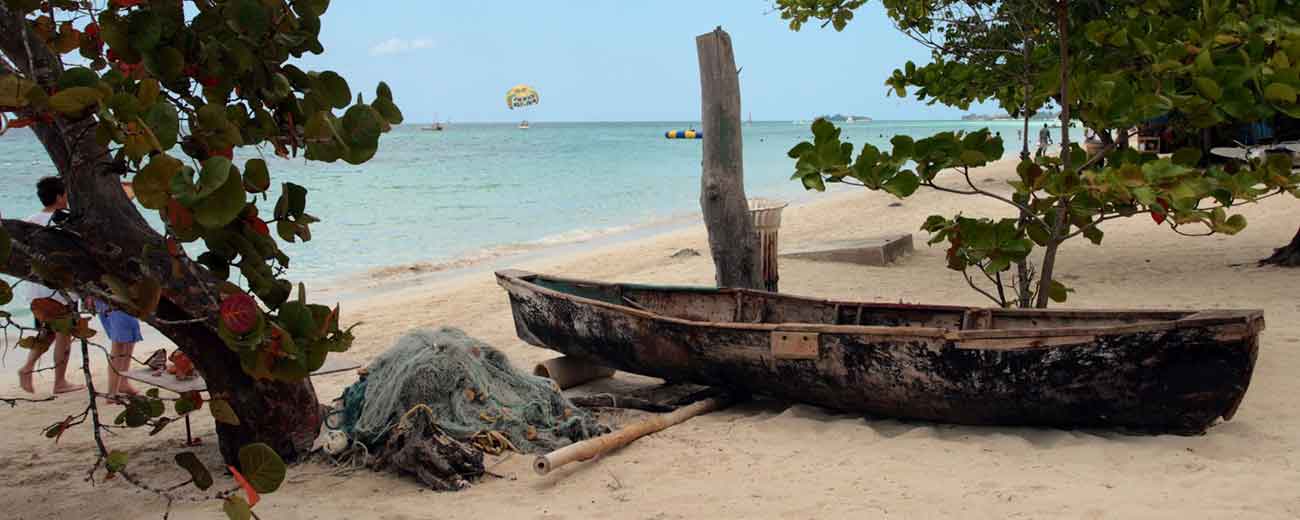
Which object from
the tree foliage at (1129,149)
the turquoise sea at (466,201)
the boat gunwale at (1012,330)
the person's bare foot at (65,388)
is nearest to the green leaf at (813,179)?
the tree foliage at (1129,149)

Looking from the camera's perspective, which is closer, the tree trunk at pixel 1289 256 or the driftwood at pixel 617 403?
the driftwood at pixel 617 403

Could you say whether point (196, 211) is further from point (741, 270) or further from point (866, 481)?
point (741, 270)

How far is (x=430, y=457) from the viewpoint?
4.21 metres

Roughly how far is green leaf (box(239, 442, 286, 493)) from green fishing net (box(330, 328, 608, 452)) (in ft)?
6.89

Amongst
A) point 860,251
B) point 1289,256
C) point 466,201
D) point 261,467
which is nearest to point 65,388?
point 261,467

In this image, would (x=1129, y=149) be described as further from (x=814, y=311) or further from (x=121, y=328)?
(x=121, y=328)

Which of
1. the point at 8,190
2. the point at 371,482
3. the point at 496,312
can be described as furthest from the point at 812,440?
the point at 8,190

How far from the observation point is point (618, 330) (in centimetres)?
535

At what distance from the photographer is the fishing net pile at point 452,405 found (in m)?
4.52

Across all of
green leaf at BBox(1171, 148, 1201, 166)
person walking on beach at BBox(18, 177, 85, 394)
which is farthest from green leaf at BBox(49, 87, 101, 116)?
green leaf at BBox(1171, 148, 1201, 166)

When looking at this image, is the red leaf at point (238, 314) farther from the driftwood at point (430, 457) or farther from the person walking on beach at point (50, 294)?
the person walking on beach at point (50, 294)

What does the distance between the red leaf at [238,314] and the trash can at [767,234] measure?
4.63 meters

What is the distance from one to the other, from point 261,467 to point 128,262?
161 centimetres

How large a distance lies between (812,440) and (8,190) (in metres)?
29.0
